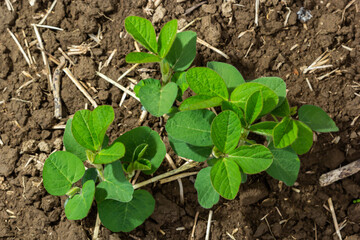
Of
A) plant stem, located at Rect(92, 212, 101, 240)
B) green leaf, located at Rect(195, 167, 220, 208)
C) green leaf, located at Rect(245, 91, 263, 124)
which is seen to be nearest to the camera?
green leaf, located at Rect(245, 91, 263, 124)

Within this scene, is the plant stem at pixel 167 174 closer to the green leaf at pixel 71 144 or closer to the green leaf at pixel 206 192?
the green leaf at pixel 206 192

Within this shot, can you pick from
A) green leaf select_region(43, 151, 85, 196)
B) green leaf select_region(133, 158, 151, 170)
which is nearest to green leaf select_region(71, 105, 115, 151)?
green leaf select_region(43, 151, 85, 196)

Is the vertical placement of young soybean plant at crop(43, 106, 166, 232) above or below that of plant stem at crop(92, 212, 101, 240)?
above

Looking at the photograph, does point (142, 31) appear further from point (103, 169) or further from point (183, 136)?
point (103, 169)

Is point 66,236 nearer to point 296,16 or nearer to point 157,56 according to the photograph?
point 157,56

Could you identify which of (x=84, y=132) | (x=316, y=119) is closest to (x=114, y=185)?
(x=84, y=132)

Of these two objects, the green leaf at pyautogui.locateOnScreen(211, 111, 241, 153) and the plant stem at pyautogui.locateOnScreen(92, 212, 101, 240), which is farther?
the plant stem at pyautogui.locateOnScreen(92, 212, 101, 240)

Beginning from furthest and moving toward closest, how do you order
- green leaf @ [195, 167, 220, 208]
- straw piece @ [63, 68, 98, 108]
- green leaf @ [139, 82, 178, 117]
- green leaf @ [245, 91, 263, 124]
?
Result: straw piece @ [63, 68, 98, 108] → green leaf @ [195, 167, 220, 208] → green leaf @ [139, 82, 178, 117] → green leaf @ [245, 91, 263, 124]

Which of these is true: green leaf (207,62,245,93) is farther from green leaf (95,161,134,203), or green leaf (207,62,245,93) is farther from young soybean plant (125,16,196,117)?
green leaf (95,161,134,203)
